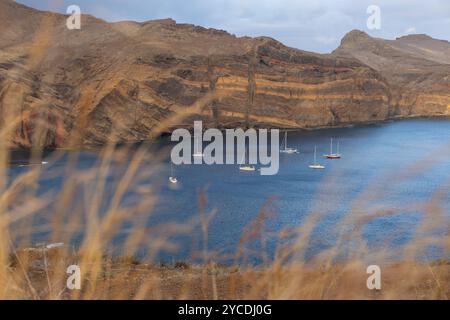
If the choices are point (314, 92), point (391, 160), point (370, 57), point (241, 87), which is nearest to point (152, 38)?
point (241, 87)

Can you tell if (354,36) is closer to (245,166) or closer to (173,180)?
(245,166)

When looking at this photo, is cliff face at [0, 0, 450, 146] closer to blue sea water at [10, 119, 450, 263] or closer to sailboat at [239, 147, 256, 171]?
blue sea water at [10, 119, 450, 263]

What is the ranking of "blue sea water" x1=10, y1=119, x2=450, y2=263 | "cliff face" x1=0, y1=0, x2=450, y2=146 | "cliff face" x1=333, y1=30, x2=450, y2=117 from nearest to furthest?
"blue sea water" x1=10, y1=119, x2=450, y2=263 < "cliff face" x1=0, y1=0, x2=450, y2=146 < "cliff face" x1=333, y1=30, x2=450, y2=117

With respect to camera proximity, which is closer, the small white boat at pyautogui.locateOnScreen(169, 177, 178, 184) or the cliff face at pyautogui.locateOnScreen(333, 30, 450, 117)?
the small white boat at pyautogui.locateOnScreen(169, 177, 178, 184)

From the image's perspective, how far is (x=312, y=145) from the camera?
38.2m

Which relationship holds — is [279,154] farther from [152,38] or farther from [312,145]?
[152,38]

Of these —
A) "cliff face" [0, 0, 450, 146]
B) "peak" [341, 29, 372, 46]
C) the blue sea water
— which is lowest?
the blue sea water

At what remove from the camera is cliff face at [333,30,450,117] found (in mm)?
61094

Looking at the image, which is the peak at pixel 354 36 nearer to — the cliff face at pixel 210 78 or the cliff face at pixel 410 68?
the cliff face at pixel 410 68

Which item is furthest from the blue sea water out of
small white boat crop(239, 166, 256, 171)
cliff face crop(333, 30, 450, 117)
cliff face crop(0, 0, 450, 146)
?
cliff face crop(333, 30, 450, 117)

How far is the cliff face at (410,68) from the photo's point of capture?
61.1 m

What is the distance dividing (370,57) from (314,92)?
42.0 m

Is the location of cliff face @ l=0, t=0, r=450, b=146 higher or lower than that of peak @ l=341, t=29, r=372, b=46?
lower

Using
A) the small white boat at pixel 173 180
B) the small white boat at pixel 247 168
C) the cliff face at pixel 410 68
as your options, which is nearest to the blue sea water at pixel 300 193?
the small white boat at pixel 173 180
